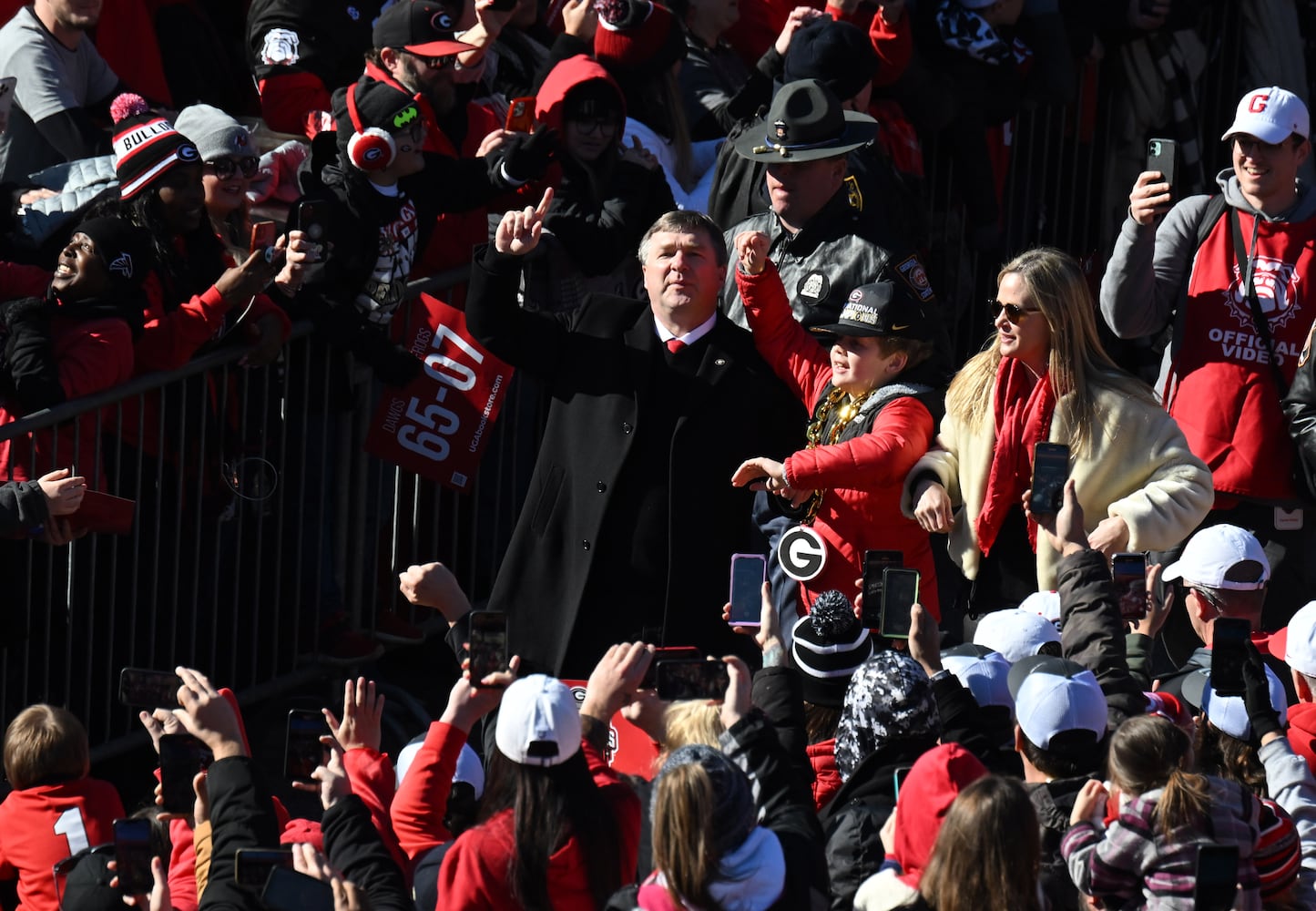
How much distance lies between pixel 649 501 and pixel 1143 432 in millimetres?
1384

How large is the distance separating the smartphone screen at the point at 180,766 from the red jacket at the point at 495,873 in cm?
65

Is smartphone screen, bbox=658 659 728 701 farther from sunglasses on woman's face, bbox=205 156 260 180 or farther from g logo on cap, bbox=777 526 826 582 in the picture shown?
sunglasses on woman's face, bbox=205 156 260 180

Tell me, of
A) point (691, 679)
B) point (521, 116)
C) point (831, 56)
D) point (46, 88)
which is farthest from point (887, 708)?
point (46, 88)

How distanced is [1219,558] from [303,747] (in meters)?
2.58

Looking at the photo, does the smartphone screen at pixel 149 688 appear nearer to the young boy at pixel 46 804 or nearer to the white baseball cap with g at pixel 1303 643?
the young boy at pixel 46 804

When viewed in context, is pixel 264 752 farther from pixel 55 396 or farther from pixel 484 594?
pixel 55 396

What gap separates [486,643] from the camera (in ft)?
16.2

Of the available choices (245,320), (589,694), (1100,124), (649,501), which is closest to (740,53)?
(1100,124)

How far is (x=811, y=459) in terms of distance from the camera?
6012 mm

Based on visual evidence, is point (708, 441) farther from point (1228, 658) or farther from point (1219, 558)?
point (1228, 658)

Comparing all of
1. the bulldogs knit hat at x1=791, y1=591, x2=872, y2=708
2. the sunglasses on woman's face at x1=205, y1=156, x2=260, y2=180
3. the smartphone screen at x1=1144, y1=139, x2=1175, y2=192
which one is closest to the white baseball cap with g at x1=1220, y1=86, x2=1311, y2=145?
the smartphone screen at x1=1144, y1=139, x2=1175, y2=192

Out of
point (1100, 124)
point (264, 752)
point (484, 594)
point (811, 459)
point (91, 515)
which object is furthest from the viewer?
point (1100, 124)

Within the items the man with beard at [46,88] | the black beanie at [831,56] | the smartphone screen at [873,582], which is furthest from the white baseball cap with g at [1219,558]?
the man with beard at [46,88]

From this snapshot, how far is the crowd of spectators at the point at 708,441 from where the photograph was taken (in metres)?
4.41
